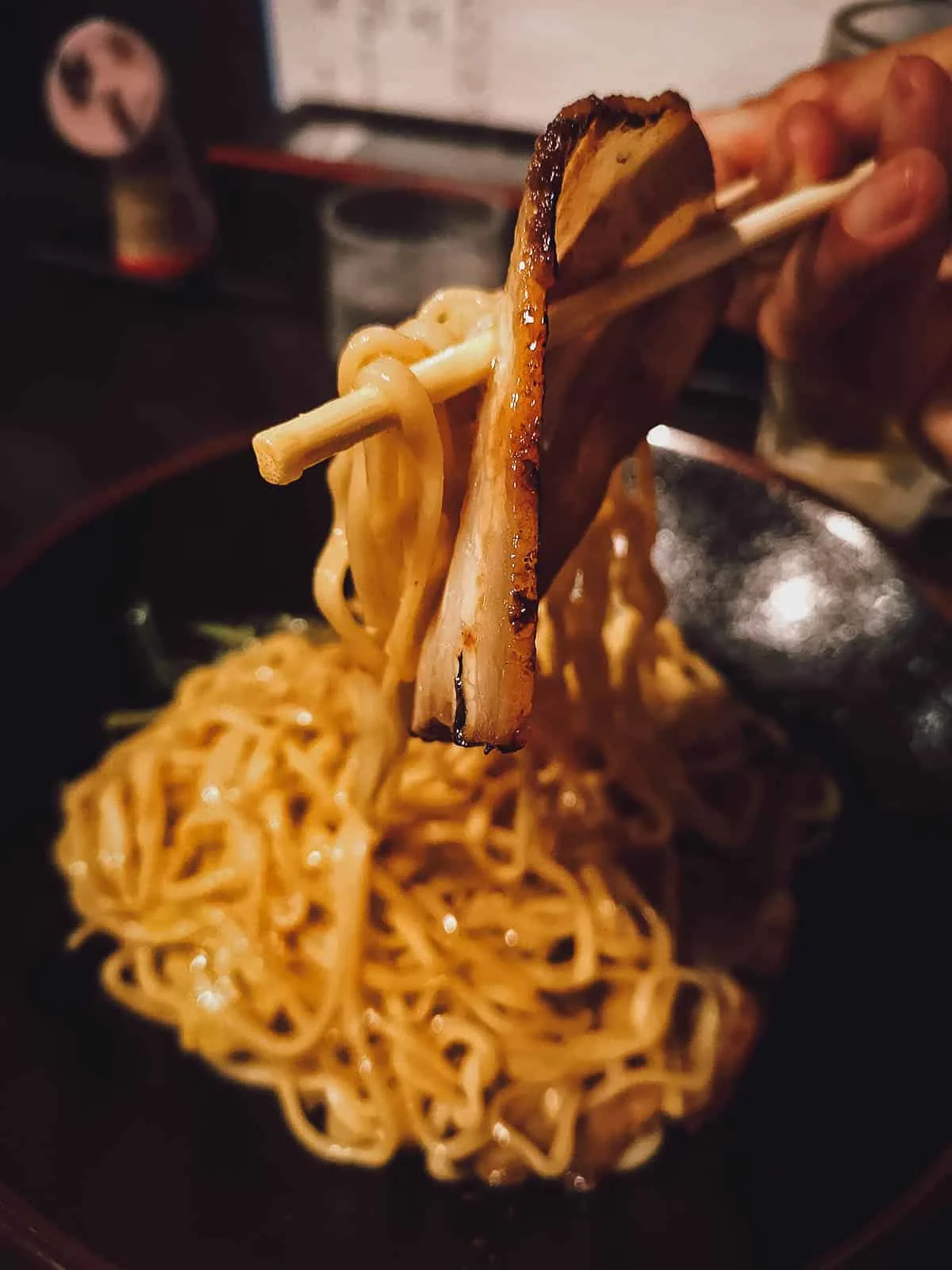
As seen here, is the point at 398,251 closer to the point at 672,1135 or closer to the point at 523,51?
the point at 523,51

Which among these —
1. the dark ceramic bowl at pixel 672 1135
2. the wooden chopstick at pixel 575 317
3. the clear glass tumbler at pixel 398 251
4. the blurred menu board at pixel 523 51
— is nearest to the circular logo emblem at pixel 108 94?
the clear glass tumbler at pixel 398 251

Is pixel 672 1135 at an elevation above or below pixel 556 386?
below

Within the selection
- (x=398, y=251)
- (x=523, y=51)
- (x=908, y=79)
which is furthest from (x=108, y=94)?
(x=908, y=79)

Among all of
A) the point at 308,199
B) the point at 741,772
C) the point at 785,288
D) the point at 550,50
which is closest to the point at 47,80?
the point at 308,199

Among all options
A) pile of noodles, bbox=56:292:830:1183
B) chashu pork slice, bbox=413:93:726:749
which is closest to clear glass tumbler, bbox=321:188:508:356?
pile of noodles, bbox=56:292:830:1183

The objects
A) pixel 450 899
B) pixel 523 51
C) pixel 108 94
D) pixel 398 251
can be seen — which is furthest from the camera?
pixel 523 51

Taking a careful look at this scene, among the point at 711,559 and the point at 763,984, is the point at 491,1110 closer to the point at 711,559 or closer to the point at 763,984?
the point at 763,984

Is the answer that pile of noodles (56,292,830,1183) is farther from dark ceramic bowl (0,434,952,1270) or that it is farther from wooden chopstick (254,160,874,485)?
wooden chopstick (254,160,874,485)
